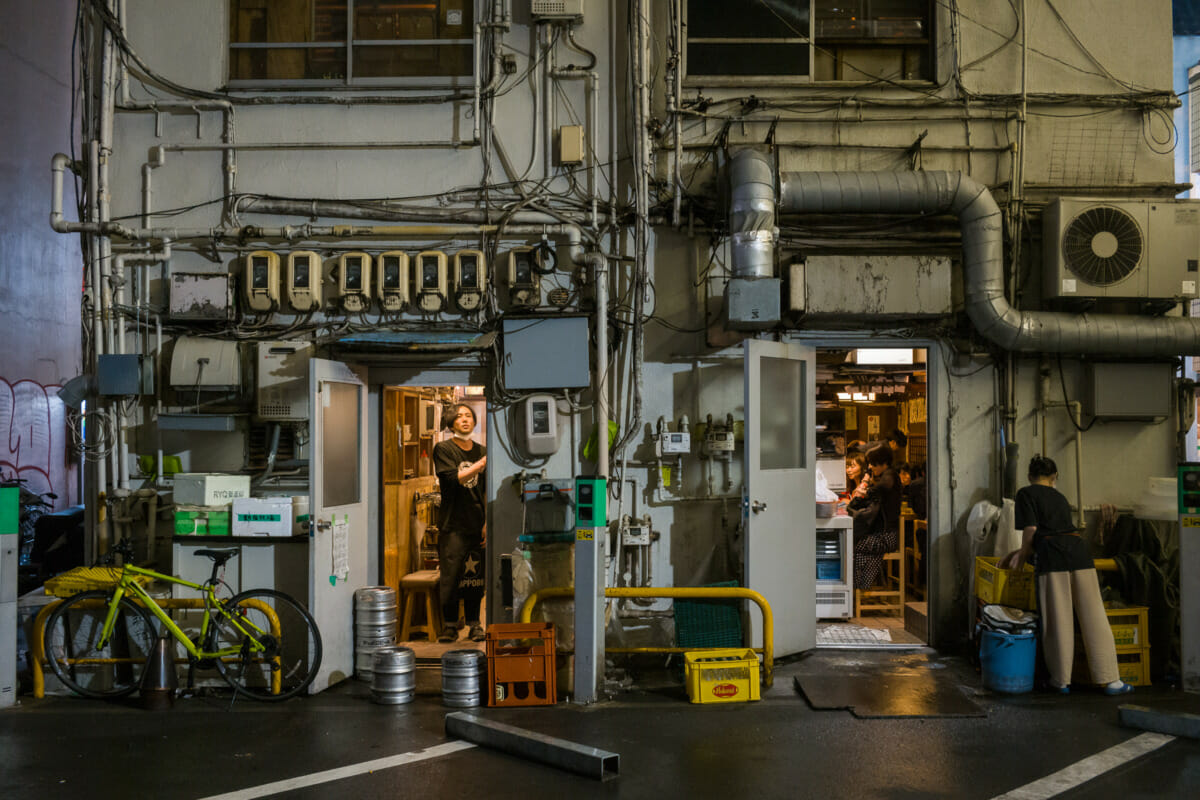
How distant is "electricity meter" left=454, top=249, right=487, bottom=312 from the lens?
7.79 m

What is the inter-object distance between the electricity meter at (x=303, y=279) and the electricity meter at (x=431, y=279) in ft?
2.79

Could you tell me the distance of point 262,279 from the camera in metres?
7.74

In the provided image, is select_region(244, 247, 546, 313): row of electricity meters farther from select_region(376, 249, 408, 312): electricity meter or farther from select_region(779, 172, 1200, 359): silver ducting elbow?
select_region(779, 172, 1200, 359): silver ducting elbow

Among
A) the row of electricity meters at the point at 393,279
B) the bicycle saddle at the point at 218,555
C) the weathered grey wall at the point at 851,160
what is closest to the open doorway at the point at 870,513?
the weathered grey wall at the point at 851,160

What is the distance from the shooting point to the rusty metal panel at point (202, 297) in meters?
7.85

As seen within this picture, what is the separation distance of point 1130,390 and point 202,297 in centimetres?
779

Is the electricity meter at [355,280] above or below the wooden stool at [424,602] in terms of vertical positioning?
above

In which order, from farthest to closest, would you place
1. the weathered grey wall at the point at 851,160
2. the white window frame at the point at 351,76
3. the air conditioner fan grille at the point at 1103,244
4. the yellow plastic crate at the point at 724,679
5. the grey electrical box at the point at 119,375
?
the white window frame at the point at 351,76 → the weathered grey wall at the point at 851,160 → the grey electrical box at the point at 119,375 → the air conditioner fan grille at the point at 1103,244 → the yellow plastic crate at the point at 724,679

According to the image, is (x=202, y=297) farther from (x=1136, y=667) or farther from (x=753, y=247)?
(x=1136, y=667)

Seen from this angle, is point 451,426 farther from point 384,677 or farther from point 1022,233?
point 1022,233

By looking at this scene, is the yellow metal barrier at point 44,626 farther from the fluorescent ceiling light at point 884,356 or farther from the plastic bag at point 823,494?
the fluorescent ceiling light at point 884,356

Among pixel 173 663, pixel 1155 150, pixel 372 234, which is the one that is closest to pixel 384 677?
pixel 173 663

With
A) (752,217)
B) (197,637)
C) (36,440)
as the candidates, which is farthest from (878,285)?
(36,440)

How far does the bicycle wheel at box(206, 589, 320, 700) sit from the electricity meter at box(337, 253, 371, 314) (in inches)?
95.7
